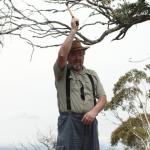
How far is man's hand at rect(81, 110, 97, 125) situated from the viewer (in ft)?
13.4

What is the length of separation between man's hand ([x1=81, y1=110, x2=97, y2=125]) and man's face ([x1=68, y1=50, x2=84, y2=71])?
0.38m

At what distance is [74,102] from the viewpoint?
4.21 meters

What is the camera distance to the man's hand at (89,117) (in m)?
4.09

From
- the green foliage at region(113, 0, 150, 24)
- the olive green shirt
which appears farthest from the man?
the green foliage at region(113, 0, 150, 24)

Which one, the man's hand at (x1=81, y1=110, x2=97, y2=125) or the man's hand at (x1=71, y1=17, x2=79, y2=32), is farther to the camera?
the man's hand at (x1=71, y1=17, x2=79, y2=32)

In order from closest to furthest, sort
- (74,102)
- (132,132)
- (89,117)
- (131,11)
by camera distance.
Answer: (89,117), (74,102), (131,11), (132,132)

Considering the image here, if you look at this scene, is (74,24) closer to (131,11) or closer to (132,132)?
(131,11)

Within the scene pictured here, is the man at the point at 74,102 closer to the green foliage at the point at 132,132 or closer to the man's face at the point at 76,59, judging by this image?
the man's face at the point at 76,59

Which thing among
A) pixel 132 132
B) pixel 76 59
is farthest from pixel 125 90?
pixel 76 59

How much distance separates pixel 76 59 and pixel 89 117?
0.46m

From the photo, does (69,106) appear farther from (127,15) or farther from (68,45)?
(127,15)

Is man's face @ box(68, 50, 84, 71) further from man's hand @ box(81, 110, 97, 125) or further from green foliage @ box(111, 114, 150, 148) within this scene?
green foliage @ box(111, 114, 150, 148)

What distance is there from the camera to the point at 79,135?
4.25 m

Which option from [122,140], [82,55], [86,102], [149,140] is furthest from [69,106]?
[122,140]
